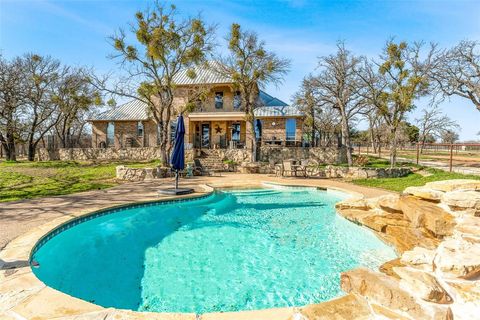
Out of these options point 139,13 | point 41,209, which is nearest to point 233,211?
point 41,209

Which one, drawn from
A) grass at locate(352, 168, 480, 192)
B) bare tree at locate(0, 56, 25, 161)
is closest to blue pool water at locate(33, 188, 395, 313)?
grass at locate(352, 168, 480, 192)

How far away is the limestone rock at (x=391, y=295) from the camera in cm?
305

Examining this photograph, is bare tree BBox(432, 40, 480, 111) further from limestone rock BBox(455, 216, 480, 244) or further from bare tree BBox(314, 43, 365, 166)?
limestone rock BBox(455, 216, 480, 244)

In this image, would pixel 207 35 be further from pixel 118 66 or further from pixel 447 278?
pixel 447 278

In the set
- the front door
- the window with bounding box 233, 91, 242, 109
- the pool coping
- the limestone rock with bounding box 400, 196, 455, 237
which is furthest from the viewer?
the front door

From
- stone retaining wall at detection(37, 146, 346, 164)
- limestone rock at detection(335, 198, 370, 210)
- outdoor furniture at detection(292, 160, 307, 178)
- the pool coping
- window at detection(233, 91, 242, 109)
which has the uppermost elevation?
window at detection(233, 91, 242, 109)

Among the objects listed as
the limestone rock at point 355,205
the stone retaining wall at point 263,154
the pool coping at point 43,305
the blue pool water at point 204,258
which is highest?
the stone retaining wall at point 263,154

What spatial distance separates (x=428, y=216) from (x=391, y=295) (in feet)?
13.2

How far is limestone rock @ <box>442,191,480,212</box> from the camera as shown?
5996 millimetres

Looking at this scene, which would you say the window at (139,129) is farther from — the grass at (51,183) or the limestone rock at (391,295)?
the limestone rock at (391,295)

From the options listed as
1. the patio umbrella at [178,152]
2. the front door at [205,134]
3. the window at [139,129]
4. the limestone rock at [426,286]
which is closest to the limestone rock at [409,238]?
the limestone rock at [426,286]

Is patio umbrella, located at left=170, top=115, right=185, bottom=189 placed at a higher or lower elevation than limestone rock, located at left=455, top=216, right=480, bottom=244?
higher

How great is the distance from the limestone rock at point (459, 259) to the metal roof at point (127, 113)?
2485 centimetres

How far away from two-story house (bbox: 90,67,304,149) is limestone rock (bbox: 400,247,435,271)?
1884cm
